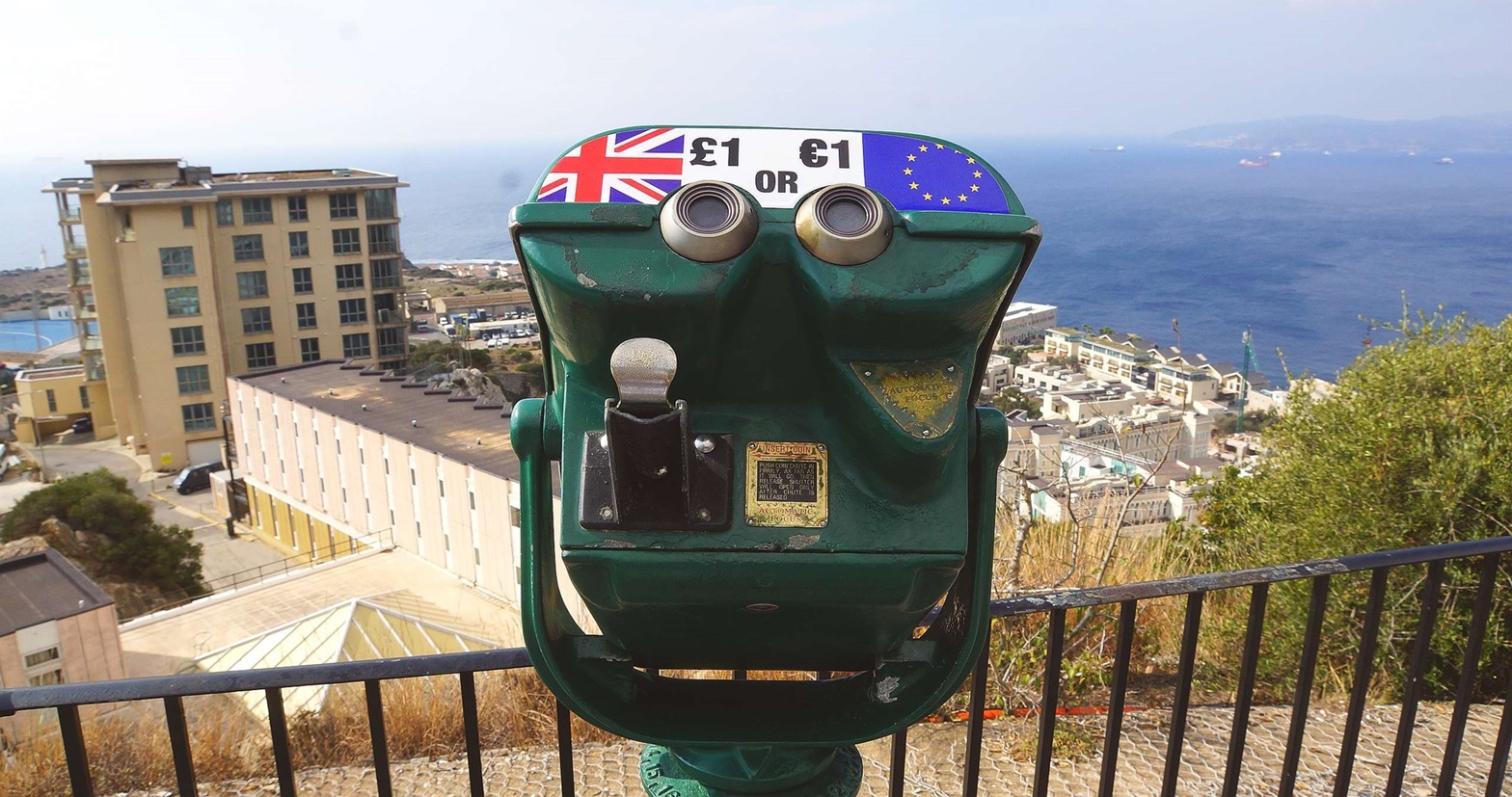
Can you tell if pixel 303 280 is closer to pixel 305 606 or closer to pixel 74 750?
pixel 305 606

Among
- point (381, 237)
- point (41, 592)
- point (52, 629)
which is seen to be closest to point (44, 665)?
point (52, 629)

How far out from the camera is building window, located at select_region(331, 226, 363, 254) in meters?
34.8

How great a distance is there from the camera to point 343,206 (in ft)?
113

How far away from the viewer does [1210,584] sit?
218 cm

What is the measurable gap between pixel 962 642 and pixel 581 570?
0.66m

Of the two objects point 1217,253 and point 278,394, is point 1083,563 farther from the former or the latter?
point 1217,253

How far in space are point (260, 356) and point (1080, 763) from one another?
35739mm

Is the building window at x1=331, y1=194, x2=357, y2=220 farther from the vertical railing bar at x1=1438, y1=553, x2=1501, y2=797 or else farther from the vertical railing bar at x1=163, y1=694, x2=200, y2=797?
the vertical railing bar at x1=1438, y1=553, x2=1501, y2=797

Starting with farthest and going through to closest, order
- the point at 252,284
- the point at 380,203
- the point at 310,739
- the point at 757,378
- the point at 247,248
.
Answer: the point at 380,203, the point at 252,284, the point at 247,248, the point at 310,739, the point at 757,378

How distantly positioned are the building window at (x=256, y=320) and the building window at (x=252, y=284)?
0.45 metres

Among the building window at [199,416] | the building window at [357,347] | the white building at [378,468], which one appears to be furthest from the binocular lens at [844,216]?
the building window at [357,347]

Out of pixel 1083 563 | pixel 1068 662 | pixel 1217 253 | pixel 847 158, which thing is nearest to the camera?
pixel 847 158

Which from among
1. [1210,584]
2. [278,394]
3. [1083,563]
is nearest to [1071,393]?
[278,394]

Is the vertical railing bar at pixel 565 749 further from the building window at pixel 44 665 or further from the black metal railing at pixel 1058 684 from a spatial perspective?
the building window at pixel 44 665
